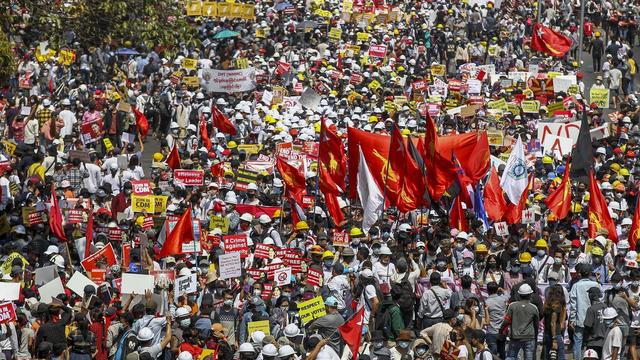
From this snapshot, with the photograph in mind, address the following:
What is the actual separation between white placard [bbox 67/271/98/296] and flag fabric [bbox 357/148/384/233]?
490 centimetres

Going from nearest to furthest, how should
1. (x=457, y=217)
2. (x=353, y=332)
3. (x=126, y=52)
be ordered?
(x=353, y=332), (x=457, y=217), (x=126, y=52)

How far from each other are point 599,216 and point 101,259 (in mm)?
6858

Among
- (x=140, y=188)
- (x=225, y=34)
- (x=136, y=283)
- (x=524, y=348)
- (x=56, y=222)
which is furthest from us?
(x=225, y=34)

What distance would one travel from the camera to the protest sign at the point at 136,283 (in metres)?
20.2

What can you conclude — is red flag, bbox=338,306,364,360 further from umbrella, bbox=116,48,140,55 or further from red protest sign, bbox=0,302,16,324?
umbrella, bbox=116,48,140,55

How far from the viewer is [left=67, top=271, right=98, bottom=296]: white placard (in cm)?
2084

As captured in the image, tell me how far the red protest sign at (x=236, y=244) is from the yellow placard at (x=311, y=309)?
10.6ft

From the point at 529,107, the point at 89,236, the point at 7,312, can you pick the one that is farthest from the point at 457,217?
the point at 529,107

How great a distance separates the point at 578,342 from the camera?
66.8 ft

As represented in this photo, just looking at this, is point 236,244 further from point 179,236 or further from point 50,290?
point 50,290

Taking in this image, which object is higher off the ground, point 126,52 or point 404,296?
point 404,296

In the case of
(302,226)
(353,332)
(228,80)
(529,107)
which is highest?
(353,332)

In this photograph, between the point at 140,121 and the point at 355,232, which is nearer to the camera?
the point at 355,232

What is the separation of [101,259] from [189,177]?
14.0ft
